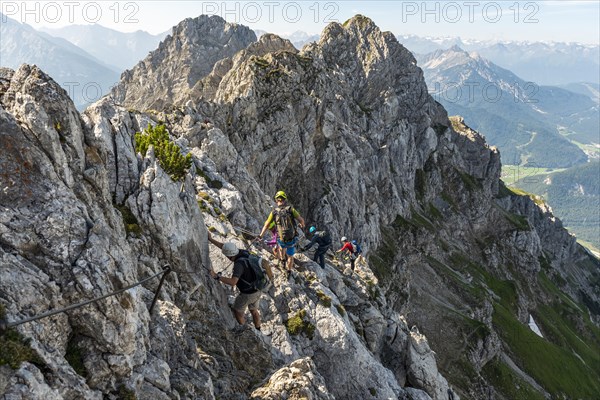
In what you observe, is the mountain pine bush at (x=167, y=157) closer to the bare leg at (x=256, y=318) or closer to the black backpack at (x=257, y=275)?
the bare leg at (x=256, y=318)

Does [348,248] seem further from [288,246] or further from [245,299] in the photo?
[245,299]

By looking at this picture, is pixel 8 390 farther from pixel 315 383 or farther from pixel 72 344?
pixel 315 383

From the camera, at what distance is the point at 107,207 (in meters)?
16.5

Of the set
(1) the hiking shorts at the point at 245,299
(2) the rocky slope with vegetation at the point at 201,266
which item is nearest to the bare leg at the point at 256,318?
(2) the rocky slope with vegetation at the point at 201,266

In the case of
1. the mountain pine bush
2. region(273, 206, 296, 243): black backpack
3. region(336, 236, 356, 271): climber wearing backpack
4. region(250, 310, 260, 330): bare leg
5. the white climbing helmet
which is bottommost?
region(336, 236, 356, 271): climber wearing backpack

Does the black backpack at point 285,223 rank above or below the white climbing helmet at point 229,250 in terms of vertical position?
below

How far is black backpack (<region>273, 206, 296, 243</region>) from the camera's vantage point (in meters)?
23.8

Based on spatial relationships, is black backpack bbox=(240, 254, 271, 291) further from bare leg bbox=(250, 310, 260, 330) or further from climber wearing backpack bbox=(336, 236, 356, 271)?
climber wearing backpack bbox=(336, 236, 356, 271)

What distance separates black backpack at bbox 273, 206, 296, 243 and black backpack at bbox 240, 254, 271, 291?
6315 mm

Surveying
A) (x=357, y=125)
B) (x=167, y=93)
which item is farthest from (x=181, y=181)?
(x=167, y=93)

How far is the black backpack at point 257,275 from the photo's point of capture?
17.4 metres

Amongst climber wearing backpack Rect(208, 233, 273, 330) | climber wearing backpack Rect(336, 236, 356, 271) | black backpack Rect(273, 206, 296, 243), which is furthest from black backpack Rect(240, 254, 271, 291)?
climber wearing backpack Rect(336, 236, 356, 271)

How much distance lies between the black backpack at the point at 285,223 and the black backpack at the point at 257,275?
6.32 m

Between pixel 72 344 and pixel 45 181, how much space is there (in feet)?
17.5
